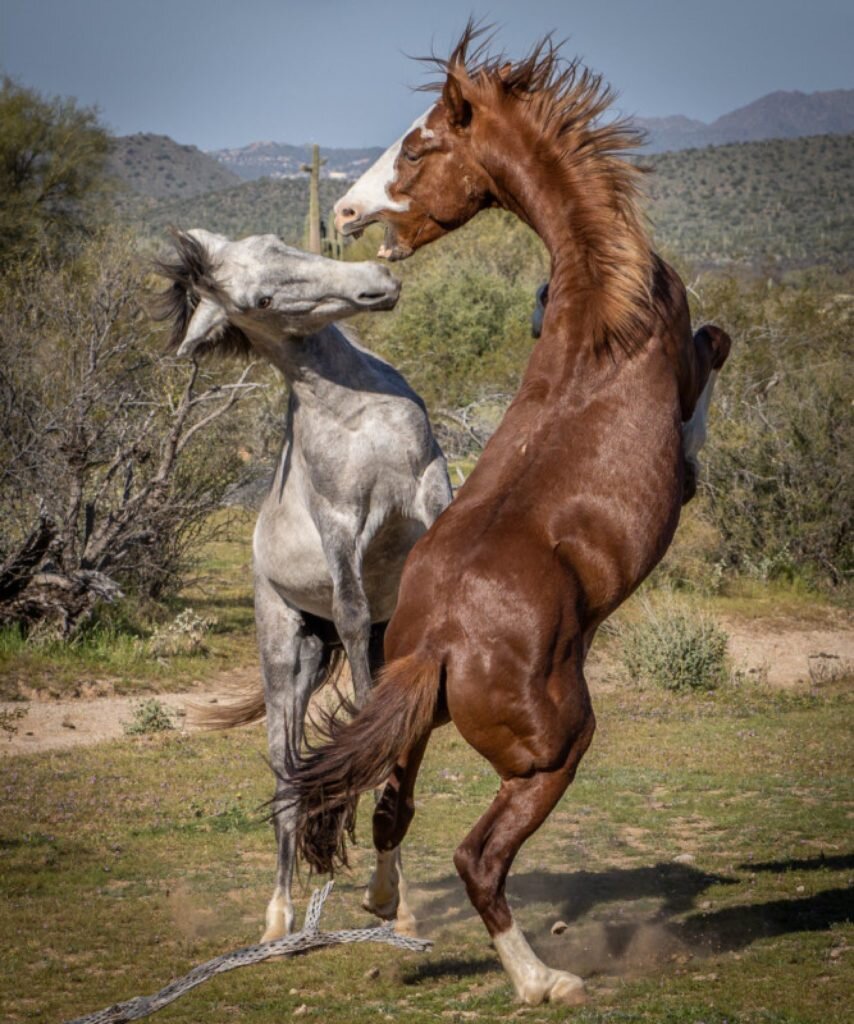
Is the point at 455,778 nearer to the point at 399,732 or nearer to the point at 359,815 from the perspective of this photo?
the point at 359,815

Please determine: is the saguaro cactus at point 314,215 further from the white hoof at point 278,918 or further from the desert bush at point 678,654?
the white hoof at point 278,918

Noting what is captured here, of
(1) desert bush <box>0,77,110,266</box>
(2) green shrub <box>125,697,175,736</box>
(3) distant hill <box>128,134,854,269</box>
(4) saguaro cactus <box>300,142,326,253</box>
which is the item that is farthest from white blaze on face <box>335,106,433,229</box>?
(3) distant hill <box>128,134,854,269</box>

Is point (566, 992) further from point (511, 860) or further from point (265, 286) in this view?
point (265, 286)

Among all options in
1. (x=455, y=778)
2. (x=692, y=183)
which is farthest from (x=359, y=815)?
(x=692, y=183)

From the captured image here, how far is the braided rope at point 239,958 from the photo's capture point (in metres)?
3.81

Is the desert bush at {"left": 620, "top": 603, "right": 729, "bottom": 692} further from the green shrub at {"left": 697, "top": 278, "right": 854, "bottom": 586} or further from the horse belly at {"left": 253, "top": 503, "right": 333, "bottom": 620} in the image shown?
Answer: the horse belly at {"left": 253, "top": 503, "right": 333, "bottom": 620}

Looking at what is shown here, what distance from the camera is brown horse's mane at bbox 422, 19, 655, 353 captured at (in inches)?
169

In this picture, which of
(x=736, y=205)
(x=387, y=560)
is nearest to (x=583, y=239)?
(x=387, y=560)

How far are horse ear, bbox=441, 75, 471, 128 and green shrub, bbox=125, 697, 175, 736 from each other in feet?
22.0

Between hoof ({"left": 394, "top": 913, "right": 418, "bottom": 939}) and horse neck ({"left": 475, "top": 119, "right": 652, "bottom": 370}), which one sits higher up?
horse neck ({"left": 475, "top": 119, "right": 652, "bottom": 370})

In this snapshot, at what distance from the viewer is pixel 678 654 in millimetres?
11320

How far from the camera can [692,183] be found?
237ft

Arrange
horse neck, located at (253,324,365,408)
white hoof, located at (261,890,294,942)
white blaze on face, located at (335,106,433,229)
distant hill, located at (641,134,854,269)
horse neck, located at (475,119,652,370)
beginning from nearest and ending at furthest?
1. horse neck, located at (475,119,652,370)
2. white blaze on face, located at (335,106,433,229)
3. horse neck, located at (253,324,365,408)
4. white hoof, located at (261,890,294,942)
5. distant hill, located at (641,134,854,269)

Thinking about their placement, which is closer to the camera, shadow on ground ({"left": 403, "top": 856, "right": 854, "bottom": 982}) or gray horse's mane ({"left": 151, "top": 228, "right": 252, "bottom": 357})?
shadow on ground ({"left": 403, "top": 856, "right": 854, "bottom": 982})
